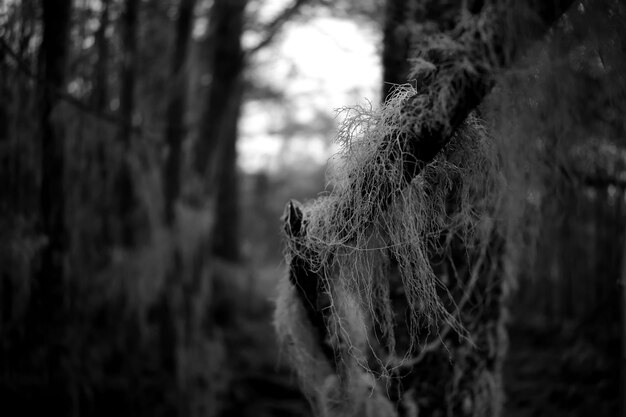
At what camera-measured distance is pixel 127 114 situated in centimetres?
425

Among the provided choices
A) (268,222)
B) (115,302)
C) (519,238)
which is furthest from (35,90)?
(268,222)

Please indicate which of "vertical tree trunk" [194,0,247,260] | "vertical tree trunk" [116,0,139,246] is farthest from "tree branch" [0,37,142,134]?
"vertical tree trunk" [194,0,247,260]

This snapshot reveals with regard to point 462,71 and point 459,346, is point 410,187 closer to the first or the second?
point 462,71

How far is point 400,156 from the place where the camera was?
1.12m

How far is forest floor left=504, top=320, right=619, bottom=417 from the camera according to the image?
2.42m

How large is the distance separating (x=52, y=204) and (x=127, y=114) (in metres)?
1.56

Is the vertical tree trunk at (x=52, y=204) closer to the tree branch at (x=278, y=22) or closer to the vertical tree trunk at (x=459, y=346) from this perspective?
the tree branch at (x=278, y=22)

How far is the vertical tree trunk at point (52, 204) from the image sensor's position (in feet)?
9.37

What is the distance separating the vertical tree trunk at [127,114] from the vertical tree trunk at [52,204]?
2.47 feet

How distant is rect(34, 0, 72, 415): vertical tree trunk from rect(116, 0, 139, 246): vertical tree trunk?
0.75 meters

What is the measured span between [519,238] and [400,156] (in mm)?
989

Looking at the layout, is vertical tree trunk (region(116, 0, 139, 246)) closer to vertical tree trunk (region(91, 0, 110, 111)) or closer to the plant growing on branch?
vertical tree trunk (region(91, 0, 110, 111))

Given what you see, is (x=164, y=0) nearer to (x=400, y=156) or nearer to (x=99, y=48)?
(x=99, y=48)

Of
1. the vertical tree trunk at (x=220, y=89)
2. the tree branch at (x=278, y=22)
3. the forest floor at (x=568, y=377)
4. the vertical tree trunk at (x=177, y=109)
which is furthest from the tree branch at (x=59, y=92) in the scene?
the forest floor at (x=568, y=377)
